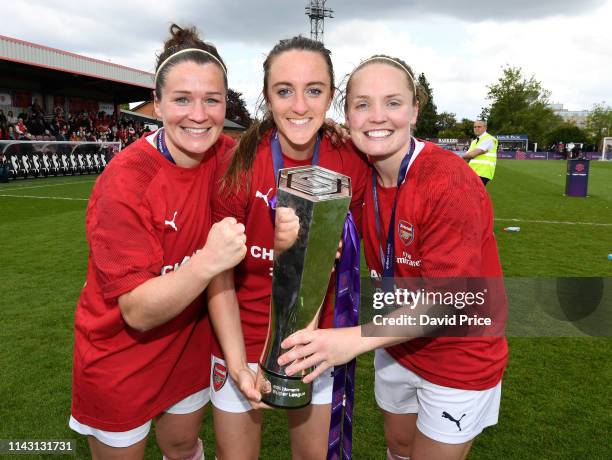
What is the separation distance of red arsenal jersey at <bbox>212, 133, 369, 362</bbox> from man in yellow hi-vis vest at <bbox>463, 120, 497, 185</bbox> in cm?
874

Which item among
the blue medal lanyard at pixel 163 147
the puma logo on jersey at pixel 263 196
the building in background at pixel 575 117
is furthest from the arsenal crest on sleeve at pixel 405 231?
the building in background at pixel 575 117

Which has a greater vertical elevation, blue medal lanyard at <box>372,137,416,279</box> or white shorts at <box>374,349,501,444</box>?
blue medal lanyard at <box>372,137,416,279</box>

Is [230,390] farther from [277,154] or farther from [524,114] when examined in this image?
[524,114]

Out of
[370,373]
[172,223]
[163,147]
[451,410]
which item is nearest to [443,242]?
[451,410]

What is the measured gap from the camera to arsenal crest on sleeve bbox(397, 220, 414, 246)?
170 cm

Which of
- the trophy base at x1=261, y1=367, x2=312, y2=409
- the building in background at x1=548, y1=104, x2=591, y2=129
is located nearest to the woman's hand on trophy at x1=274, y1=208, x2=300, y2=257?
the trophy base at x1=261, y1=367, x2=312, y2=409

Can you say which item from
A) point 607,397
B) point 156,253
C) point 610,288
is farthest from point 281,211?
point 610,288

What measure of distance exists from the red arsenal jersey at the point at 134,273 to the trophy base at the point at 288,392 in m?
0.53

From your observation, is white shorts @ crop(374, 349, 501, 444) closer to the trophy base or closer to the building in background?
the trophy base

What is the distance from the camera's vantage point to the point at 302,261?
136 cm

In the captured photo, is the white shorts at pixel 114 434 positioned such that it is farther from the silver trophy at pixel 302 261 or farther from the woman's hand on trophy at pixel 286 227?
the woman's hand on trophy at pixel 286 227

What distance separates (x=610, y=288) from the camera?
440cm

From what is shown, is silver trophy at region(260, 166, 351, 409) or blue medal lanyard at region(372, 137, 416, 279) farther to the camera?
blue medal lanyard at region(372, 137, 416, 279)

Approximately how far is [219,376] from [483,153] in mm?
9391
